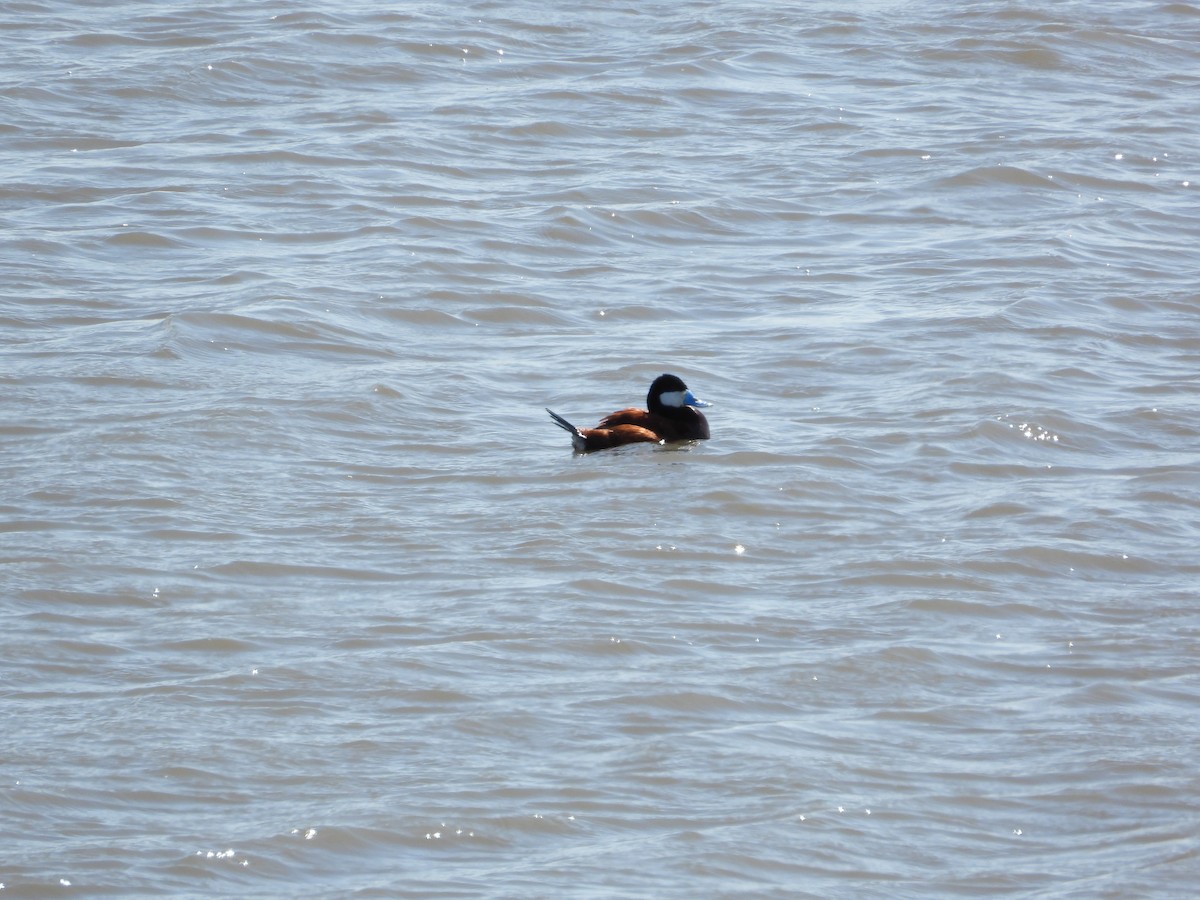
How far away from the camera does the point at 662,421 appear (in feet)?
29.3

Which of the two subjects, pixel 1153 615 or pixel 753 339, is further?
pixel 753 339

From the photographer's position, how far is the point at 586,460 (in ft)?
28.4

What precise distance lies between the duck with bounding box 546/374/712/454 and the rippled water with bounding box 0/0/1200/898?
10 centimetres

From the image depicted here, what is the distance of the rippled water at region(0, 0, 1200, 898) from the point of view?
5199 millimetres

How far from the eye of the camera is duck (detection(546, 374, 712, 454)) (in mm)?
8914

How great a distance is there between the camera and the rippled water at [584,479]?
5.20 metres

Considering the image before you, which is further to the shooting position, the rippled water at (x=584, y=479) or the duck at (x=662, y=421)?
the duck at (x=662, y=421)

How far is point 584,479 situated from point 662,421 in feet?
2.35

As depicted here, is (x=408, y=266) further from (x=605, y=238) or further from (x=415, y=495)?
(x=415, y=495)

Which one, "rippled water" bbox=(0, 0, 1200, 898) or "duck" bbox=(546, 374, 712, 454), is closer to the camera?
"rippled water" bbox=(0, 0, 1200, 898)

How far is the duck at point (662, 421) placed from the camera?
8914mm

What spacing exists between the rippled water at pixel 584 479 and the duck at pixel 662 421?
0.10 metres

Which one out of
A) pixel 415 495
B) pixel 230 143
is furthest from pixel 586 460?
pixel 230 143

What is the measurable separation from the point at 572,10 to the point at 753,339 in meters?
9.01
